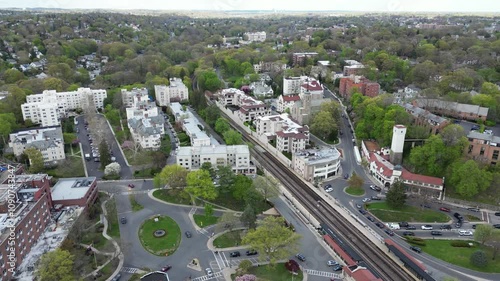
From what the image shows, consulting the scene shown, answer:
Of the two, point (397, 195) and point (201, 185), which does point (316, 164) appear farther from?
point (201, 185)

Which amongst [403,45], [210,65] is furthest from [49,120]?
[403,45]

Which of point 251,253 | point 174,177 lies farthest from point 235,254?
point 174,177

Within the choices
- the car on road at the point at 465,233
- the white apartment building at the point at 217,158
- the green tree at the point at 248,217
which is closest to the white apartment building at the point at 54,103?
the white apartment building at the point at 217,158

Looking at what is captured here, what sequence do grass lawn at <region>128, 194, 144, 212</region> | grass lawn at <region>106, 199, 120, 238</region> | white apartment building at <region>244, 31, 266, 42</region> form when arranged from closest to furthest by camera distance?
grass lawn at <region>106, 199, 120, 238</region> → grass lawn at <region>128, 194, 144, 212</region> → white apartment building at <region>244, 31, 266, 42</region>

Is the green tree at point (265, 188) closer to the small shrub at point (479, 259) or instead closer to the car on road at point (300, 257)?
the car on road at point (300, 257)

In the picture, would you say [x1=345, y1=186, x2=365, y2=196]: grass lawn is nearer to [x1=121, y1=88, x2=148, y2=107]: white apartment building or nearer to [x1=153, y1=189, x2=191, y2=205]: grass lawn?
[x1=153, y1=189, x2=191, y2=205]: grass lawn

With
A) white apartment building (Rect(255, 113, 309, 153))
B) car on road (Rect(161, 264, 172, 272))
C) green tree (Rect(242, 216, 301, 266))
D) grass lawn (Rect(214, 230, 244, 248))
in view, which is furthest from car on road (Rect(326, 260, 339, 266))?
white apartment building (Rect(255, 113, 309, 153))

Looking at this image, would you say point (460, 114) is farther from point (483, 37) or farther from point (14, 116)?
point (483, 37)
